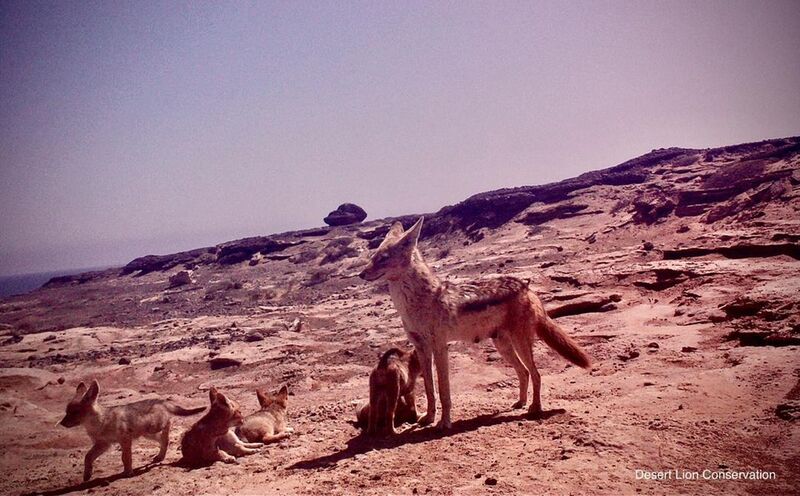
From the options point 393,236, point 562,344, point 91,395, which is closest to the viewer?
point 91,395

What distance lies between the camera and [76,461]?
22.4ft

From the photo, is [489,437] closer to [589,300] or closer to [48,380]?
[589,300]

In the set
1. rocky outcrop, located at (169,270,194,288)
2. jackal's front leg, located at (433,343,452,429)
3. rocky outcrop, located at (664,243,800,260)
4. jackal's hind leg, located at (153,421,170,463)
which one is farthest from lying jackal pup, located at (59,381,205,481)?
rocky outcrop, located at (169,270,194,288)

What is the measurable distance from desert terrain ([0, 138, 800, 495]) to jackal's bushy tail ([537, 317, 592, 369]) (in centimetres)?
59

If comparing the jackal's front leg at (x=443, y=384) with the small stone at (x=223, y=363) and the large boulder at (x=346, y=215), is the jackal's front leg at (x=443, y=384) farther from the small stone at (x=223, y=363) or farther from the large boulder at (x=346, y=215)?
the large boulder at (x=346, y=215)

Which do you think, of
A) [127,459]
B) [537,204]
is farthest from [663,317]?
[537,204]

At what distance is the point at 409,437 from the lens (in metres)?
6.06

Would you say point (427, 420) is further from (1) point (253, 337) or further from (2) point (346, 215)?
(2) point (346, 215)

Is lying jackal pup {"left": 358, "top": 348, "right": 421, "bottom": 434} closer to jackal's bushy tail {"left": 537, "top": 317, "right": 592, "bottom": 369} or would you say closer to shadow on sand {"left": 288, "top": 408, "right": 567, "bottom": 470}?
Result: shadow on sand {"left": 288, "top": 408, "right": 567, "bottom": 470}

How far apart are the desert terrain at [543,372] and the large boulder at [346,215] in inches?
1356

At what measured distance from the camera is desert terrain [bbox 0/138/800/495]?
4.50 m

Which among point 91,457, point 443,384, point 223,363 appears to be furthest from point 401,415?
point 223,363

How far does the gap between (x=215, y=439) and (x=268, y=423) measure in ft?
3.75

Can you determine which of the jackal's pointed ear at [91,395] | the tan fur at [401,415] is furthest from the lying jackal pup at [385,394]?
the jackal's pointed ear at [91,395]
